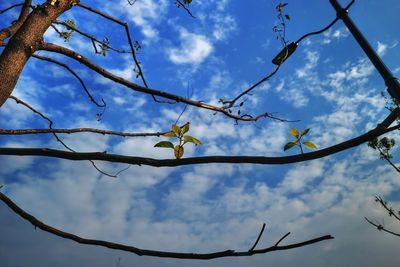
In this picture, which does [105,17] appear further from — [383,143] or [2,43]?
[383,143]

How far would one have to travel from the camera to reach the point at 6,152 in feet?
5.04

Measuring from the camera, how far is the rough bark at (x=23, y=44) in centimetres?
198

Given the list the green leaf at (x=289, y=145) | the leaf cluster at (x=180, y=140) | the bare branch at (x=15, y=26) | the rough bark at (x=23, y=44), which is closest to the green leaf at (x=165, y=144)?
the leaf cluster at (x=180, y=140)

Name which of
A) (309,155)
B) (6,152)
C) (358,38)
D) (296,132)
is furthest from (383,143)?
(6,152)

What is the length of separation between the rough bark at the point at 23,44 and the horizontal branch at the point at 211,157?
64 centimetres

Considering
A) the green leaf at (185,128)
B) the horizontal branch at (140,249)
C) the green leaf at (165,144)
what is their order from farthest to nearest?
the green leaf at (185,128)
the green leaf at (165,144)
the horizontal branch at (140,249)

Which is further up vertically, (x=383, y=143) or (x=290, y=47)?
(x=383, y=143)

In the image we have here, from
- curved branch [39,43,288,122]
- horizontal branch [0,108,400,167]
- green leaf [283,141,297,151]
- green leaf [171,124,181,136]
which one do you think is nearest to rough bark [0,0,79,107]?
curved branch [39,43,288,122]

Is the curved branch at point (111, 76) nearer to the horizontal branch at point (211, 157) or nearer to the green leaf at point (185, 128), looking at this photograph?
the green leaf at point (185, 128)

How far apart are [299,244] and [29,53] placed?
1974 mm

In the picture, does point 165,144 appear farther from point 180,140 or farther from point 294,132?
point 294,132

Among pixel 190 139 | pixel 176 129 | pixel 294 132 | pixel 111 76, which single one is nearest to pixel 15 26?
pixel 111 76

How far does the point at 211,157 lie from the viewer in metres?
1.26

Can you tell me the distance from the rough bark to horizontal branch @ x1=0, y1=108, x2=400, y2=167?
0.64 m
